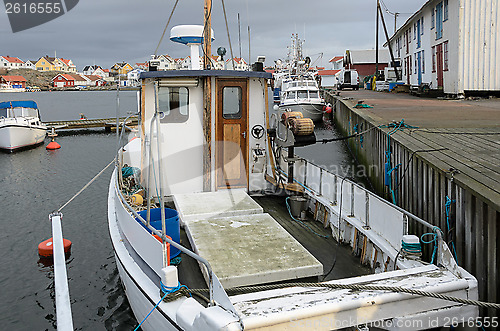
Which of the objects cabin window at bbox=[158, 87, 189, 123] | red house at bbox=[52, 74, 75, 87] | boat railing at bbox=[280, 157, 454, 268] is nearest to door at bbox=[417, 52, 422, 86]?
boat railing at bbox=[280, 157, 454, 268]

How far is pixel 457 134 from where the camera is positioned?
357 inches

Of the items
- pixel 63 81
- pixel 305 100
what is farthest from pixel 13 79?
pixel 305 100

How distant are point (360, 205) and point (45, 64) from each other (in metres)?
214

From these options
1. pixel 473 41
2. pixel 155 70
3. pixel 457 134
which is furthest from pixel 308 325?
pixel 473 41

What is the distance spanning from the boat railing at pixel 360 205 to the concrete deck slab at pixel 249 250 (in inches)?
38.2

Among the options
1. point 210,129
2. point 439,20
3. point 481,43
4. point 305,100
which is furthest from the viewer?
point 305,100

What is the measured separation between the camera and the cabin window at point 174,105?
8.22 metres

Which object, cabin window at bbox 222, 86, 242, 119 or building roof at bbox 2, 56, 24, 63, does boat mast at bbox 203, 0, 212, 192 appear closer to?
cabin window at bbox 222, 86, 242, 119

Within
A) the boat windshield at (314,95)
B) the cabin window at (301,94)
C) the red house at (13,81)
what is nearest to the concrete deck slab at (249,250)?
the cabin window at (301,94)

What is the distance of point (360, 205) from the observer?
6.02 m

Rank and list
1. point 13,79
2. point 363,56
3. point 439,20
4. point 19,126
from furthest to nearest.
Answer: point 13,79 < point 363,56 < point 19,126 < point 439,20

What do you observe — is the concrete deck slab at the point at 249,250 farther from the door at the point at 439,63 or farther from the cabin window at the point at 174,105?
the door at the point at 439,63

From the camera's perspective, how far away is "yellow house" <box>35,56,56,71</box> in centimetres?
19188

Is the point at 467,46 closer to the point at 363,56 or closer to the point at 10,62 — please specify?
the point at 363,56
